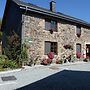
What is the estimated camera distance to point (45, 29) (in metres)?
17.1

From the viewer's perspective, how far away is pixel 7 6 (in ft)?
66.5

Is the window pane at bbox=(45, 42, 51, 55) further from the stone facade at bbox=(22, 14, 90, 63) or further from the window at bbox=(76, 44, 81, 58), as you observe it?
the window at bbox=(76, 44, 81, 58)

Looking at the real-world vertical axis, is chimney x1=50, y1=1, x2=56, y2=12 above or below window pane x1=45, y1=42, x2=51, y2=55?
above

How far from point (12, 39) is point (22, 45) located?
1.25 metres

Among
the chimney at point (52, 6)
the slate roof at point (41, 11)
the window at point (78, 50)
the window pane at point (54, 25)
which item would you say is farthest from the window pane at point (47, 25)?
the window at point (78, 50)

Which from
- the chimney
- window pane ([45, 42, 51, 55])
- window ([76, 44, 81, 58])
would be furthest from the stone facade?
the chimney

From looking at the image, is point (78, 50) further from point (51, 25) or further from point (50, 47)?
point (51, 25)

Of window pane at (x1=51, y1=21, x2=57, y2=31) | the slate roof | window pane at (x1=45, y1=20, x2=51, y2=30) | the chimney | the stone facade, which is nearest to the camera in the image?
the slate roof

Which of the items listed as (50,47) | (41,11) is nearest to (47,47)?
(50,47)

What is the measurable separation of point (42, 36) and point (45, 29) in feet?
2.65

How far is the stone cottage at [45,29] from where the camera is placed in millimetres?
15773

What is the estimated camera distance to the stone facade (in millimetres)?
15727

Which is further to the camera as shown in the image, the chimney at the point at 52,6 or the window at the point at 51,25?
the chimney at the point at 52,6

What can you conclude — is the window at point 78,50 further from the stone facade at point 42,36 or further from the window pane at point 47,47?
the window pane at point 47,47
